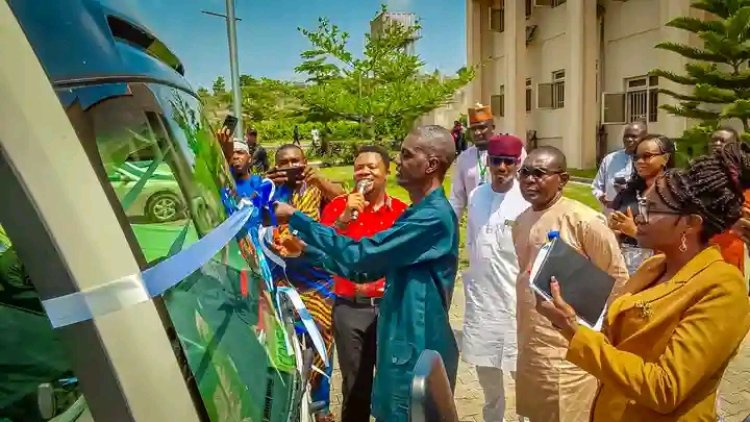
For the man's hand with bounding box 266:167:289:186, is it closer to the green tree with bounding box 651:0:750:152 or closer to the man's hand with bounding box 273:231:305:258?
the man's hand with bounding box 273:231:305:258

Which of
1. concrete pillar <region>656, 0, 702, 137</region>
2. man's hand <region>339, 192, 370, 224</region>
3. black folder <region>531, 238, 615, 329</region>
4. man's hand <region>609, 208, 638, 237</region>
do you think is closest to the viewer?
black folder <region>531, 238, 615, 329</region>

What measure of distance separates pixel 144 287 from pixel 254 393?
Result: 1.64 feet

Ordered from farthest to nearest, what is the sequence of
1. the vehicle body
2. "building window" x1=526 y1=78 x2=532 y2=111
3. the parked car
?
"building window" x1=526 y1=78 x2=532 y2=111 < the parked car < the vehicle body

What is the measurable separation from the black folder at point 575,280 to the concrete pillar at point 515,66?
→ 57.4 ft

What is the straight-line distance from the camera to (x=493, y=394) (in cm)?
327

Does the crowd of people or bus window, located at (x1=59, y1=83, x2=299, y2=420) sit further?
the crowd of people

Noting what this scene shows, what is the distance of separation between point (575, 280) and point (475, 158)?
276cm

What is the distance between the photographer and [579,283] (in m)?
2.00

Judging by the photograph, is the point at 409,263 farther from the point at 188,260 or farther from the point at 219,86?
the point at 188,260

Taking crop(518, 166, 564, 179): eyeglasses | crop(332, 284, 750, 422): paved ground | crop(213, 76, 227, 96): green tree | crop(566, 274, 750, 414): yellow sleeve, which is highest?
crop(213, 76, 227, 96): green tree

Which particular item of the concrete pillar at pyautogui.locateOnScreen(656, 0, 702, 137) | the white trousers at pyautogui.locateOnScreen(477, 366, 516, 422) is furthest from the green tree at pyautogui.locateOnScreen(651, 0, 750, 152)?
the white trousers at pyautogui.locateOnScreen(477, 366, 516, 422)

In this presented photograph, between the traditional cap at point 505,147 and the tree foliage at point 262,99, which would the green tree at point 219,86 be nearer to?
the tree foliage at point 262,99

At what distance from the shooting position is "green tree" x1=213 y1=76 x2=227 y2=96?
4.95 ft

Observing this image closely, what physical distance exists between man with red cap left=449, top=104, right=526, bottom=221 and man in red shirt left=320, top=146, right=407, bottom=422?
4.93 feet
